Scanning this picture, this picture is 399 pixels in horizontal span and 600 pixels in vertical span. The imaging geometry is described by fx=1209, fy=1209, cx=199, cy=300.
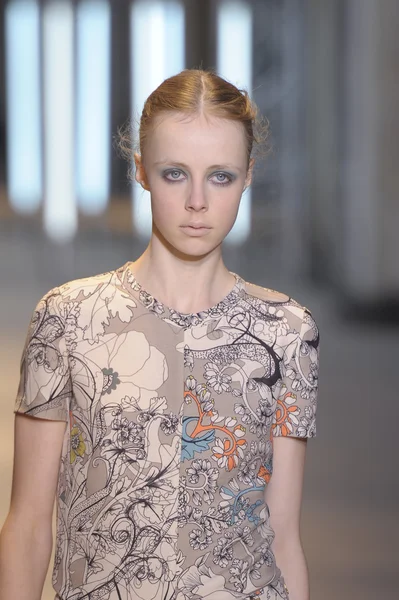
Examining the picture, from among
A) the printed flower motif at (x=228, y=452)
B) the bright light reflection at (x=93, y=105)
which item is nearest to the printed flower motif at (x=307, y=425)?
the printed flower motif at (x=228, y=452)

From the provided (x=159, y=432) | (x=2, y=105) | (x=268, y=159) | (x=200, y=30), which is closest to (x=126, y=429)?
(x=159, y=432)

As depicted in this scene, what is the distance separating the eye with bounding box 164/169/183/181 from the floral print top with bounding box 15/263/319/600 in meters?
0.17

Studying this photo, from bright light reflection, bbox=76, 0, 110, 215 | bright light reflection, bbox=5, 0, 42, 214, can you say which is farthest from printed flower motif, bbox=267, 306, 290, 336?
bright light reflection, bbox=5, 0, 42, 214

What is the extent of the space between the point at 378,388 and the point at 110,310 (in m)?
5.81

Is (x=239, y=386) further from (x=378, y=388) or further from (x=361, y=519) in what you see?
(x=378, y=388)

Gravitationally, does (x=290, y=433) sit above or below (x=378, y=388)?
below

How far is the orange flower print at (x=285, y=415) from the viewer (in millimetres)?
1751

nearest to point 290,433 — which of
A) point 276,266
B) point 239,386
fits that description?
point 239,386

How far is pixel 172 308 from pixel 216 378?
4.9 inches

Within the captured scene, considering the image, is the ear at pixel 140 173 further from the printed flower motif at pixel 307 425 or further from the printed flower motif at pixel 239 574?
the printed flower motif at pixel 239 574

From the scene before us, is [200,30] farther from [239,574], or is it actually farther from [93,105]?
[239,574]

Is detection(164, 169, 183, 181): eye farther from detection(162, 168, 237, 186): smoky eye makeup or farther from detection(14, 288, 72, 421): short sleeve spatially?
detection(14, 288, 72, 421): short sleeve

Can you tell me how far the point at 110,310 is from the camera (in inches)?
67.4

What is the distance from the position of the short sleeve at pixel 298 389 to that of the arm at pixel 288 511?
0.08 feet
